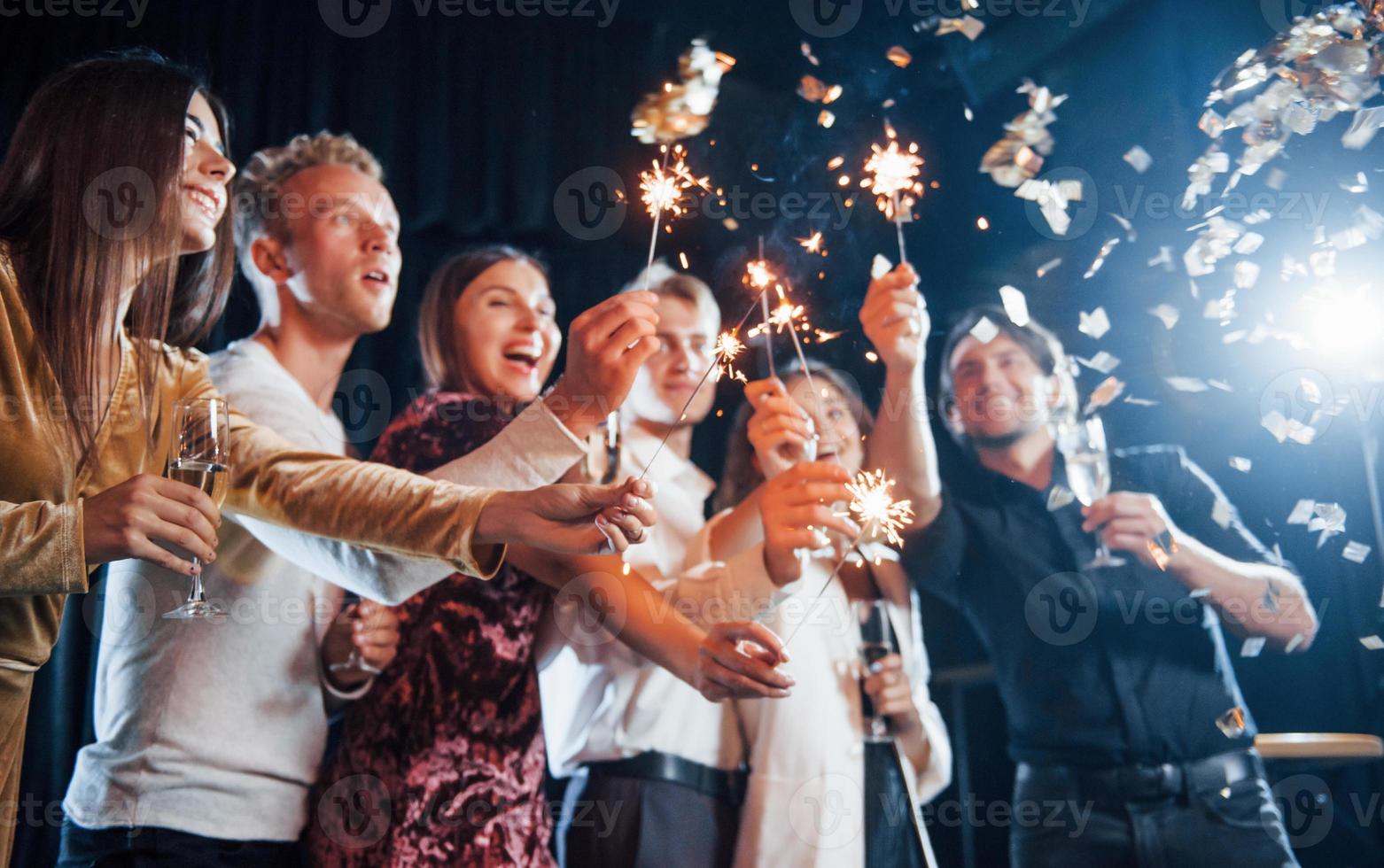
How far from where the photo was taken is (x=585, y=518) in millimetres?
1111

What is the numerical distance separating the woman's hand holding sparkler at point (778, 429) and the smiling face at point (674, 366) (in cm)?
13

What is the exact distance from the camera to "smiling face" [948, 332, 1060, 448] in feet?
5.64

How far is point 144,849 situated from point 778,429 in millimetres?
1021

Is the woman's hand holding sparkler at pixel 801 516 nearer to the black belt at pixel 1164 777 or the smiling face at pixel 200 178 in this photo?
the black belt at pixel 1164 777

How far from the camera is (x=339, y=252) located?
1736 mm

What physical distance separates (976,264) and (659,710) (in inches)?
35.9

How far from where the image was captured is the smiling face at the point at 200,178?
1.35 metres

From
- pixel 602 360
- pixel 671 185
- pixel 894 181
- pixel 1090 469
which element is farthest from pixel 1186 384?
pixel 602 360

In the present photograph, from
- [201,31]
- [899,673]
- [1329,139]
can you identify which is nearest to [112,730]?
[899,673]

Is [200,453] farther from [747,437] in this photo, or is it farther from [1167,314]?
[1167,314]
